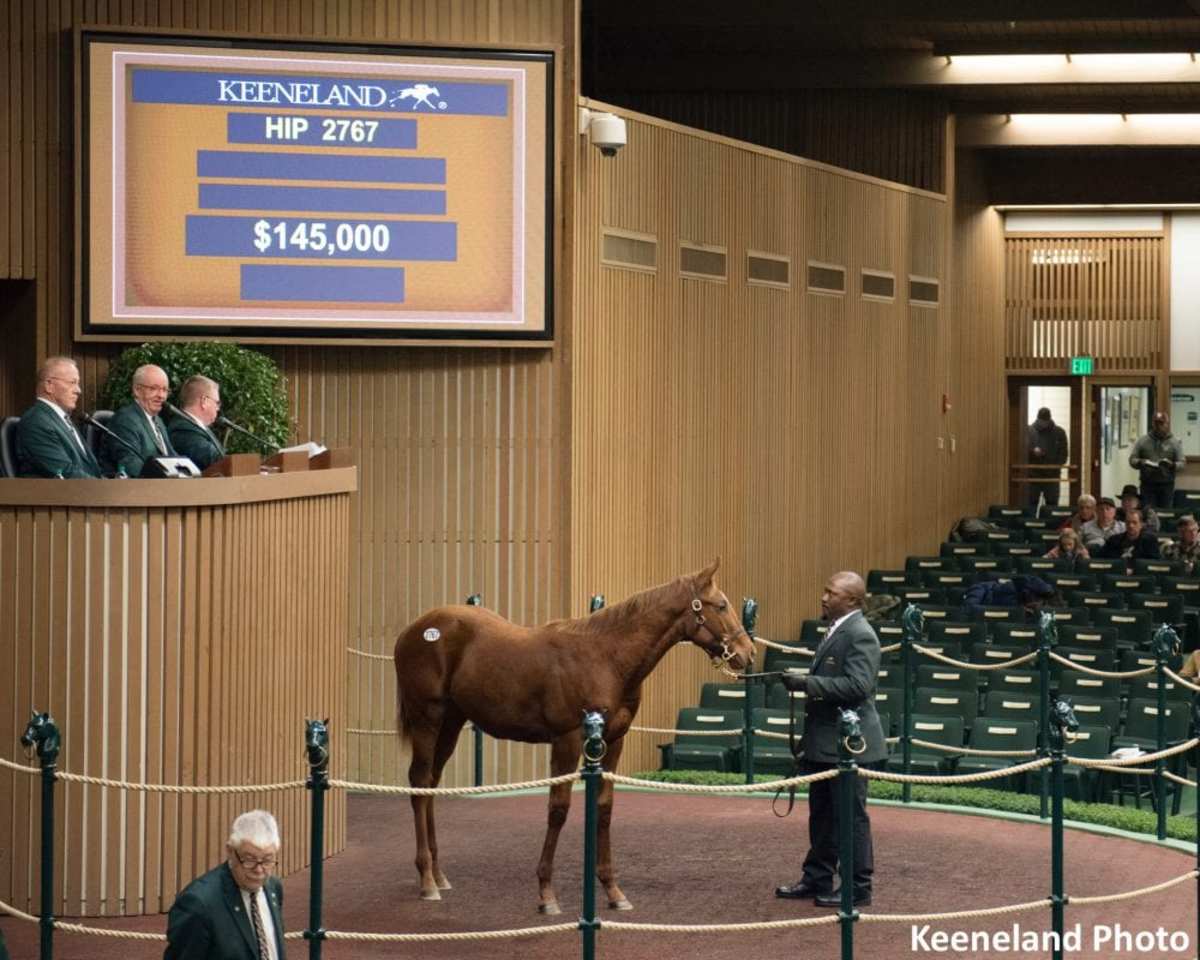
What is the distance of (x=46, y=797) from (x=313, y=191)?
594cm

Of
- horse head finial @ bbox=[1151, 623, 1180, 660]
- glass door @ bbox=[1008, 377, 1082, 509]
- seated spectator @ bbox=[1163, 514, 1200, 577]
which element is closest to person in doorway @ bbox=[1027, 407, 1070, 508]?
glass door @ bbox=[1008, 377, 1082, 509]

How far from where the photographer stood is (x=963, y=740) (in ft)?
45.3

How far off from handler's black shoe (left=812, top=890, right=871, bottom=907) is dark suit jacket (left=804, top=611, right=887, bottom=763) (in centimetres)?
61

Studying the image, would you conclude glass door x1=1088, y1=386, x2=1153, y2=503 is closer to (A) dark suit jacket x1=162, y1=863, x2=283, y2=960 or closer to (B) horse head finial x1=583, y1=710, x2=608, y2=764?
(B) horse head finial x1=583, y1=710, x2=608, y2=764

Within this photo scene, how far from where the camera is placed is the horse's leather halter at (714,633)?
31.2 ft

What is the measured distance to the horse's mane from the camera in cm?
970

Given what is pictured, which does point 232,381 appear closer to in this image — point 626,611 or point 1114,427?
point 626,611

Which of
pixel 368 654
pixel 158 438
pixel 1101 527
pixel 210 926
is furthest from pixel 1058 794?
pixel 1101 527

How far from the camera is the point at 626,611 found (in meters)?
9.73

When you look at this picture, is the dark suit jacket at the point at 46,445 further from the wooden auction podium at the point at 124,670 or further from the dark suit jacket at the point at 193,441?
the dark suit jacket at the point at 193,441

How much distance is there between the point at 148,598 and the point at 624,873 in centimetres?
271

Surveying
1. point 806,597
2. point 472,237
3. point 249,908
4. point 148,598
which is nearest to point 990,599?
point 806,597

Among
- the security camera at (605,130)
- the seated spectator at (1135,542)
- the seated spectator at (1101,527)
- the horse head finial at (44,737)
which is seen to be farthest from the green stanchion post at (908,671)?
the seated spectator at (1101,527)

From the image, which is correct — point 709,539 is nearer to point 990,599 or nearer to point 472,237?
point 990,599
